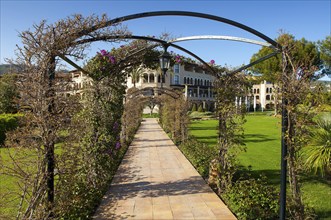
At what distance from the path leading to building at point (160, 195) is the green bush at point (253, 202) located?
10.3 inches

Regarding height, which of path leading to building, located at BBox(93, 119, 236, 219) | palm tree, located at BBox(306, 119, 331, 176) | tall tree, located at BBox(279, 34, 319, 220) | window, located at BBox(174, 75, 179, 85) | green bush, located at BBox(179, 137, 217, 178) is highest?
window, located at BBox(174, 75, 179, 85)

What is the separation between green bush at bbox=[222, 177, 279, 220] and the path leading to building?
261 millimetres

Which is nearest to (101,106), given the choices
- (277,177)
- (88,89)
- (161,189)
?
(88,89)

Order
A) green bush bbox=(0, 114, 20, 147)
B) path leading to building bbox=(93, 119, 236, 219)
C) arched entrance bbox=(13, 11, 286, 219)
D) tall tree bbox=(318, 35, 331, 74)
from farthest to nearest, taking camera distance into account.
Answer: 1. tall tree bbox=(318, 35, 331, 74)
2. green bush bbox=(0, 114, 20, 147)
3. path leading to building bbox=(93, 119, 236, 219)
4. arched entrance bbox=(13, 11, 286, 219)

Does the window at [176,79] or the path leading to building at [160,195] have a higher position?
the window at [176,79]

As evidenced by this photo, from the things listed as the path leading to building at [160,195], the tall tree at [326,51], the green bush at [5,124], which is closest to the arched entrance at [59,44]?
the path leading to building at [160,195]

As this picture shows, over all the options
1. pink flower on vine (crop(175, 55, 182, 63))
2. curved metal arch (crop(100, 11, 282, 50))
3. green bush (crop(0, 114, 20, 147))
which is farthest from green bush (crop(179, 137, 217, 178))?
green bush (crop(0, 114, 20, 147))

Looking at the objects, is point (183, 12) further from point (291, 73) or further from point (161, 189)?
point (161, 189)

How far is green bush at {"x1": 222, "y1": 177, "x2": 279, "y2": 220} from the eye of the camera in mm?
5041

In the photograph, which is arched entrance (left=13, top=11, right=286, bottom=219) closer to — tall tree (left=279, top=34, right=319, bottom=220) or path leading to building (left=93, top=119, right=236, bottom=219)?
tall tree (left=279, top=34, right=319, bottom=220)

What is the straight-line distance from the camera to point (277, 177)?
8.65 m

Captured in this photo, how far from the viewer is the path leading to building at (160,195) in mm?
5574

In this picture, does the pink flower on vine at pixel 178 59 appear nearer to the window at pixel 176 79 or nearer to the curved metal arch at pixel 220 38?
the curved metal arch at pixel 220 38

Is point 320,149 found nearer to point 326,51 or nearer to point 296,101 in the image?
point 296,101
